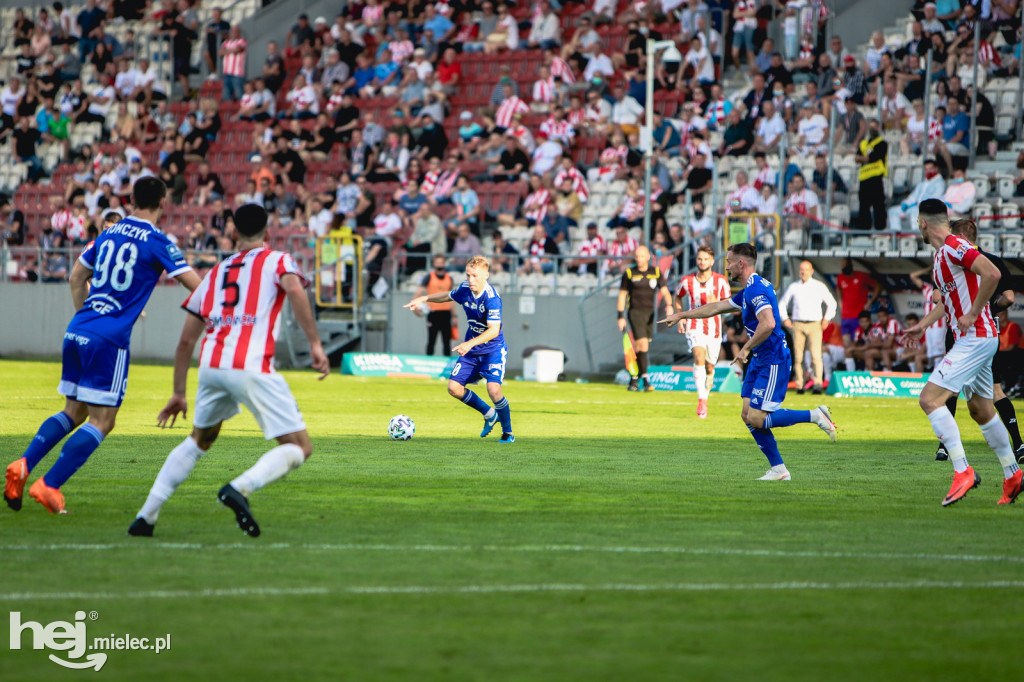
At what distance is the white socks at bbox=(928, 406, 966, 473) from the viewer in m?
9.49

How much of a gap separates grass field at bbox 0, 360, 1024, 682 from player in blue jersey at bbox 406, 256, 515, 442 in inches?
61.8

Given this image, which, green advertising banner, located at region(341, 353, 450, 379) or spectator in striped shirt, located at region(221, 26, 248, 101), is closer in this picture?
green advertising banner, located at region(341, 353, 450, 379)

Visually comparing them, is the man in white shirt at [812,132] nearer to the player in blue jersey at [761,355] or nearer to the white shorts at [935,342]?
the white shorts at [935,342]

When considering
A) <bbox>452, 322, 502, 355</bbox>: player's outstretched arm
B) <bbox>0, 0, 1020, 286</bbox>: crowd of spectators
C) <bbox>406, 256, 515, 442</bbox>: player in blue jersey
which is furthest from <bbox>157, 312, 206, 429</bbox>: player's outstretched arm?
<bbox>0, 0, 1020, 286</bbox>: crowd of spectators

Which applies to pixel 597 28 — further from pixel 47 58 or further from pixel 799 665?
pixel 799 665

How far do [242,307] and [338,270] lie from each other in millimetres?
22144

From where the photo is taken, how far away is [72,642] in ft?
16.7

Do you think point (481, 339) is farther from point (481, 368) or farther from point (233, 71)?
point (233, 71)

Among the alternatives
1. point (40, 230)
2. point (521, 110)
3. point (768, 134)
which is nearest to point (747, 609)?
point (768, 134)

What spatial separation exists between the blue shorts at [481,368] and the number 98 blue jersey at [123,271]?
618 cm

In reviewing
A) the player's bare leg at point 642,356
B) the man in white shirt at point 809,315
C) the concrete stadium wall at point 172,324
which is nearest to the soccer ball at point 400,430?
the player's bare leg at point 642,356

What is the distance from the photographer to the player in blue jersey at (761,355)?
10983 mm

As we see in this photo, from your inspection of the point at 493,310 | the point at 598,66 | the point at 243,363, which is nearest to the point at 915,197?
the point at 598,66

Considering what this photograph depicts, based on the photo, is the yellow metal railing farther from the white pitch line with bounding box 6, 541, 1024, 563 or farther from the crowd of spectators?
the white pitch line with bounding box 6, 541, 1024, 563
